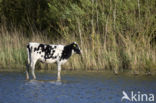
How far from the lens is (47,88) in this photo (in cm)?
1408

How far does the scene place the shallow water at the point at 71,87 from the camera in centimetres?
1223

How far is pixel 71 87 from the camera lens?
14.4m

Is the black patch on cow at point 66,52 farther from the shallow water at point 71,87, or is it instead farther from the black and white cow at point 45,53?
the shallow water at point 71,87

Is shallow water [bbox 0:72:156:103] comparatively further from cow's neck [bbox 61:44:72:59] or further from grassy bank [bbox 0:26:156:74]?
grassy bank [bbox 0:26:156:74]

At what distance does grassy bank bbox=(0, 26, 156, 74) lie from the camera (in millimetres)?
18500

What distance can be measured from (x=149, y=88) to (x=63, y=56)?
14.7 feet

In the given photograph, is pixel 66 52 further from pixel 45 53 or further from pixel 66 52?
pixel 45 53

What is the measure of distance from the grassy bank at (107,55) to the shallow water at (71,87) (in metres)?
1.23

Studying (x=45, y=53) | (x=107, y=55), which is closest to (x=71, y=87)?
(x=45, y=53)

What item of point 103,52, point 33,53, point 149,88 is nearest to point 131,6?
point 103,52

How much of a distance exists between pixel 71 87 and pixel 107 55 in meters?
5.17

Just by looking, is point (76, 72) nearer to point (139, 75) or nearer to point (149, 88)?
point (139, 75)

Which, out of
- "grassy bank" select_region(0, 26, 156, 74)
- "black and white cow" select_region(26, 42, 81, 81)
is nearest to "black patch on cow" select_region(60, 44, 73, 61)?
"black and white cow" select_region(26, 42, 81, 81)

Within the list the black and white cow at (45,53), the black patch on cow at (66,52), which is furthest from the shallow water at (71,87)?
the black patch on cow at (66,52)
